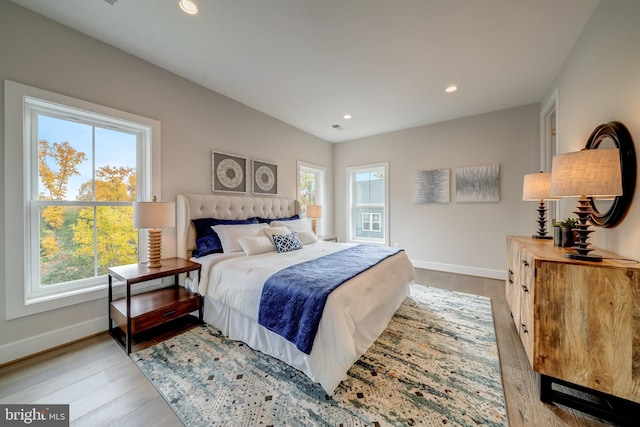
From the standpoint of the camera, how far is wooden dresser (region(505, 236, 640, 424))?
1.20m

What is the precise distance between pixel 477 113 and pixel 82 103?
16.8 feet

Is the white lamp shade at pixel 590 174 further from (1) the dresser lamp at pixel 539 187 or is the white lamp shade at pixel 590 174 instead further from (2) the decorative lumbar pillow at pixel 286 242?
(2) the decorative lumbar pillow at pixel 286 242

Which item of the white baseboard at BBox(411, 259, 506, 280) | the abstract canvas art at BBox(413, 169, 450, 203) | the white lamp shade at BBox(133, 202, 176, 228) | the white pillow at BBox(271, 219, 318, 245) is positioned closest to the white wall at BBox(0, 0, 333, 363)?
the white lamp shade at BBox(133, 202, 176, 228)

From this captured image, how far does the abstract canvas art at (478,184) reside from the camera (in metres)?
3.77

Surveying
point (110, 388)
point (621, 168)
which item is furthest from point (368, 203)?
point (110, 388)

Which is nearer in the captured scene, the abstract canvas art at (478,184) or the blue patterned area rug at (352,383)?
the blue patterned area rug at (352,383)

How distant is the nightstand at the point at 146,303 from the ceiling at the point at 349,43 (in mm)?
2153

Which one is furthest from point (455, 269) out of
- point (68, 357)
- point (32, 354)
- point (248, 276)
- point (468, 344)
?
point (32, 354)

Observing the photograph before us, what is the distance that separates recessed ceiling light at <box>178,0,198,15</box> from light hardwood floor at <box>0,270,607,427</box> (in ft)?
9.15

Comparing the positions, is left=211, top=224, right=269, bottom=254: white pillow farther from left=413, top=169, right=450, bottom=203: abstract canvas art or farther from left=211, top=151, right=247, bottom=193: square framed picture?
left=413, top=169, right=450, bottom=203: abstract canvas art

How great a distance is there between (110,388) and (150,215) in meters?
1.32

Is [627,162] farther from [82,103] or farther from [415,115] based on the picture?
[82,103]

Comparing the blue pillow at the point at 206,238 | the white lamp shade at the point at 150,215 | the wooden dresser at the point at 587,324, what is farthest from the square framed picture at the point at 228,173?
the wooden dresser at the point at 587,324

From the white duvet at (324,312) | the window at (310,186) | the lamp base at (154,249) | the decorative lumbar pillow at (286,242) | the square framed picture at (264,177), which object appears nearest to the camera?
the white duvet at (324,312)
